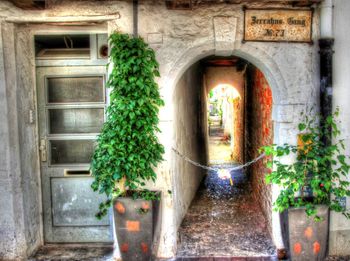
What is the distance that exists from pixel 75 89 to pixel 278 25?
9.03 ft

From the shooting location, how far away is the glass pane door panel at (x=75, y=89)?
4.52 meters

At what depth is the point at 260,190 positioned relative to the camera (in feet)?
19.8

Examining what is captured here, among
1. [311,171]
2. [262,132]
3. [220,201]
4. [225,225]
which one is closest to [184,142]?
[262,132]

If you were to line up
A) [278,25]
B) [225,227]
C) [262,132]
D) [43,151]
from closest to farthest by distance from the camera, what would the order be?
[278,25] < [43,151] < [225,227] < [262,132]

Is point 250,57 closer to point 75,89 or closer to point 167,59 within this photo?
point 167,59

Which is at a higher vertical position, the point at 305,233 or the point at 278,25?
the point at 278,25

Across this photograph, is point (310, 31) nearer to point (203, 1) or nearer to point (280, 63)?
point (280, 63)

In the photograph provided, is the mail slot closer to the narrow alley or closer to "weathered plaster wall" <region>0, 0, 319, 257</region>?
"weathered plaster wall" <region>0, 0, 319, 257</region>

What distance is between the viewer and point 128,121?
3812 mm

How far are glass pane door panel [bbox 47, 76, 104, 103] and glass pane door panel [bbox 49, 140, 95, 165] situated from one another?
58 centimetres

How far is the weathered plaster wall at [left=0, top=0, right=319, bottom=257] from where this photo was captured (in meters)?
3.98

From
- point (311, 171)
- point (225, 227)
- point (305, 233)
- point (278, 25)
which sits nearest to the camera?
point (305, 233)

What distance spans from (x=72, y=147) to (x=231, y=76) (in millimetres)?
7137

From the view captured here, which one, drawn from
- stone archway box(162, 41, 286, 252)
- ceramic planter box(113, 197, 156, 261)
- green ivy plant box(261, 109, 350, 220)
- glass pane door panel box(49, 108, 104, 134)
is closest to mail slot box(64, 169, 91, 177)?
glass pane door panel box(49, 108, 104, 134)
